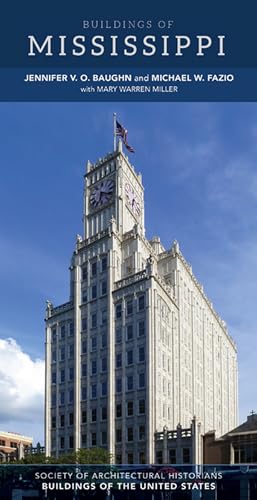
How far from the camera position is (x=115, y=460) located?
75.8 metres

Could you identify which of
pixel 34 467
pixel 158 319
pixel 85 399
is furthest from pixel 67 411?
pixel 34 467

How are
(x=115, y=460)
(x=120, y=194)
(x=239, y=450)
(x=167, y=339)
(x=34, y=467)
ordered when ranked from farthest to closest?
(x=120, y=194)
(x=167, y=339)
(x=115, y=460)
(x=239, y=450)
(x=34, y=467)

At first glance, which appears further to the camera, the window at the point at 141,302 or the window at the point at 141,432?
the window at the point at 141,302

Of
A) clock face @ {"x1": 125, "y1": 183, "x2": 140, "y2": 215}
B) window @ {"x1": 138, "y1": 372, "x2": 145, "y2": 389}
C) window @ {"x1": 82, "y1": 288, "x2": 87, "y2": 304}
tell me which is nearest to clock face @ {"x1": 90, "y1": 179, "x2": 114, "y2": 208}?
clock face @ {"x1": 125, "y1": 183, "x2": 140, "y2": 215}

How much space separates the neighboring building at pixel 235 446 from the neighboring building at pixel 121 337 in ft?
22.7

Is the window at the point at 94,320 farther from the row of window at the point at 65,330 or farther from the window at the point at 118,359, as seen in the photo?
the window at the point at 118,359

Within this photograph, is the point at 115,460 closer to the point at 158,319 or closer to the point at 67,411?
the point at 67,411

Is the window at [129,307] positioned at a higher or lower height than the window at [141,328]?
higher

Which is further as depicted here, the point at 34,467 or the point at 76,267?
the point at 76,267

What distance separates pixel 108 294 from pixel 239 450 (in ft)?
83.6

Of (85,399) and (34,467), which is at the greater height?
(85,399)

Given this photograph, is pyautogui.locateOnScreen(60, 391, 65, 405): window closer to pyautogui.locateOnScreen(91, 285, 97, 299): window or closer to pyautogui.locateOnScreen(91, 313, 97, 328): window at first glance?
pyautogui.locateOnScreen(91, 313, 97, 328): window

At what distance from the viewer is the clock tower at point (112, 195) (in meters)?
89.1

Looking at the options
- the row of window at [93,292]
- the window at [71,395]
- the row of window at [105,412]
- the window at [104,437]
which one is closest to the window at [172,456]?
the row of window at [105,412]
